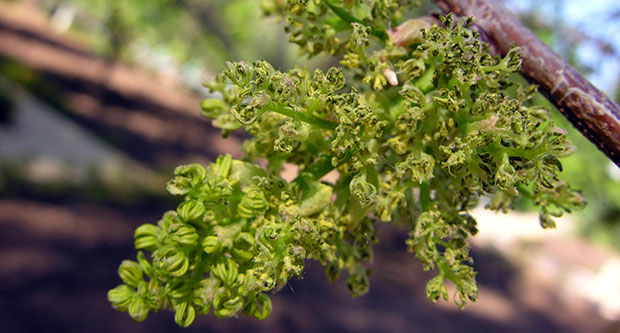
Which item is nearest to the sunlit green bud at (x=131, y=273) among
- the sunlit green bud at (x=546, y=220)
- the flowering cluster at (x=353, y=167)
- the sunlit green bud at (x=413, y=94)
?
the flowering cluster at (x=353, y=167)

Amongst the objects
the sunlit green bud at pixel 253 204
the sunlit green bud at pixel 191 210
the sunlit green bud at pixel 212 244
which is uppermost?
the sunlit green bud at pixel 253 204

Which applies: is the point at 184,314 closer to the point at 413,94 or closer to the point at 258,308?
the point at 258,308

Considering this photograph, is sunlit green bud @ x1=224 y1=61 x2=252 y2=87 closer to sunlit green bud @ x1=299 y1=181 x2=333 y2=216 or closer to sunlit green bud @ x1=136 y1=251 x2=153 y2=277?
sunlit green bud @ x1=299 y1=181 x2=333 y2=216

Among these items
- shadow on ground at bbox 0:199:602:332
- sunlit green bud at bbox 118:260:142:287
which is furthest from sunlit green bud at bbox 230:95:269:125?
shadow on ground at bbox 0:199:602:332

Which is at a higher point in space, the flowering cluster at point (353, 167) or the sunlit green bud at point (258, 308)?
the flowering cluster at point (353, 167)

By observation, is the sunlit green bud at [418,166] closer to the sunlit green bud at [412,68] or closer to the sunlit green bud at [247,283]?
the sunlit green bud at [412,68]

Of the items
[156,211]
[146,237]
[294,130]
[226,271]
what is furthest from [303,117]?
[156,211]

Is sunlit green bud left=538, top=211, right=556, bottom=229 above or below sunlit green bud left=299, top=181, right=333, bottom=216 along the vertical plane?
above

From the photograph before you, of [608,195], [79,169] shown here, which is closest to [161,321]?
[79,169]
